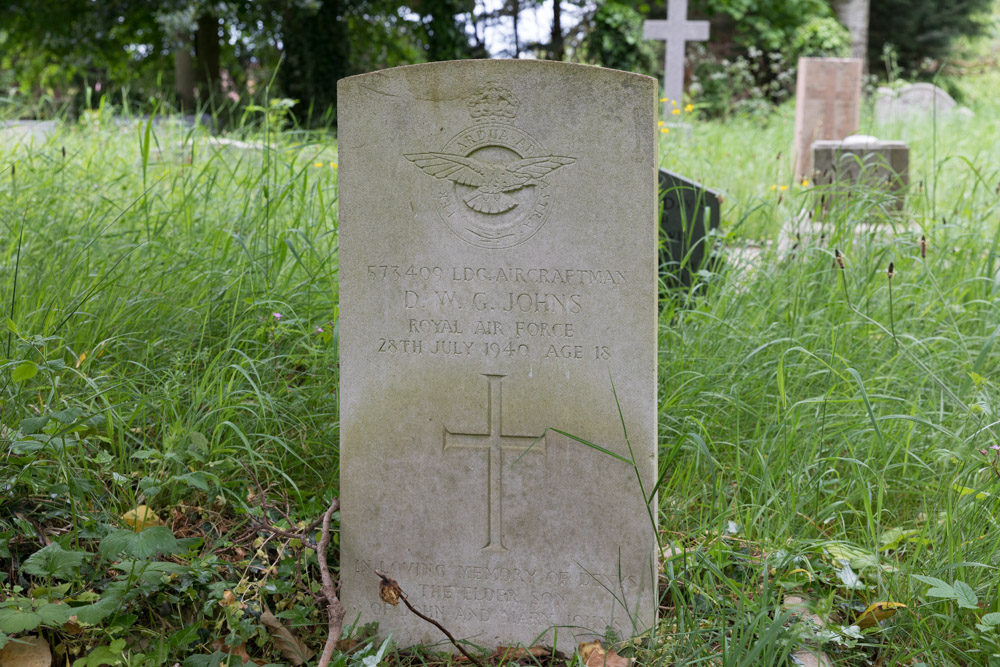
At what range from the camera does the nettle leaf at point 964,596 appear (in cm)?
174

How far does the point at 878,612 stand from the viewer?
1.99 metres

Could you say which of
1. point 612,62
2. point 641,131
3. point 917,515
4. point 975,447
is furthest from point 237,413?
point 612,62

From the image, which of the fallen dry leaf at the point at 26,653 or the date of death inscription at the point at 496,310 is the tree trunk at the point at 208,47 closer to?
the date of death inscription at the point at 496,310

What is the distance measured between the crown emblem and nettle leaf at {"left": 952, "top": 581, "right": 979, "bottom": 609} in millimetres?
1408

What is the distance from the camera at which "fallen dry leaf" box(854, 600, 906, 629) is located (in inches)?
77.4

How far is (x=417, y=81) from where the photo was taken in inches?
76.2

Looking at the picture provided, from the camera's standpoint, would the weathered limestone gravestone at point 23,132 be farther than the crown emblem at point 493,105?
Yes

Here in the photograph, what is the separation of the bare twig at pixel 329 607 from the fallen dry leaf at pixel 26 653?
1.95ft

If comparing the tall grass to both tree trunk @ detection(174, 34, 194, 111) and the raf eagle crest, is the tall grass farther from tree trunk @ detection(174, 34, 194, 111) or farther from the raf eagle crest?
tree trunk @ detection(174, 34, 194, 111)

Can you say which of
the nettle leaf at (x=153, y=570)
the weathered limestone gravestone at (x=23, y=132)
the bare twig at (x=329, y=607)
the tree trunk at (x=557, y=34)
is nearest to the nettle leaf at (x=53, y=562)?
the nettle leaf at (x=153, y=570)

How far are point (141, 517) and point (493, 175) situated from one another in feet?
4.21

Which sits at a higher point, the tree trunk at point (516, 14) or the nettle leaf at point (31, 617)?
the tree trunk at point (516, 14)

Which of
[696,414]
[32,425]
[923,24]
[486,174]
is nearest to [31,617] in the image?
[32,425]

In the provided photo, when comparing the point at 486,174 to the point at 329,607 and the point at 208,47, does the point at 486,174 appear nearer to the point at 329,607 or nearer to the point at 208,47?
the point at 329,607
